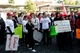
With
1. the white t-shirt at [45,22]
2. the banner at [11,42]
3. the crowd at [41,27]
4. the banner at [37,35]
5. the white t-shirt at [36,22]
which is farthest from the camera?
the white t-shirt at [36,22]

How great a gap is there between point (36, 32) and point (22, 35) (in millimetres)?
1797

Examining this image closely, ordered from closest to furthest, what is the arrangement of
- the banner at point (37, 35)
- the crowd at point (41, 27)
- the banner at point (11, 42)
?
the banner at point (11, 42) < the crowd at point (41, 27) < the banner at point (37, 35)

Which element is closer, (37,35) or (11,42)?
(11,42)

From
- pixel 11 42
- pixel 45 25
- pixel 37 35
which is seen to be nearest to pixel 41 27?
pixel 45 25

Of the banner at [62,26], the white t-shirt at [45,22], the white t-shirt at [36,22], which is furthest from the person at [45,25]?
the banner at [62,26]

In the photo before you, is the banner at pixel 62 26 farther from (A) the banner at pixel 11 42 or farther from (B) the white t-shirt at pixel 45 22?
(A) the banner at pixel 11 42

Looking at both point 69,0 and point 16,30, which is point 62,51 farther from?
point 69,0

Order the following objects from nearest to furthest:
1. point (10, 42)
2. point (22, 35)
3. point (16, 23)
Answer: point (10, 42)
point (22, 35)
point (16, 23)

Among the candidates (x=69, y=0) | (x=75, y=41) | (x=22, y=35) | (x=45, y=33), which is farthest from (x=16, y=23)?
(x=69, y=0)

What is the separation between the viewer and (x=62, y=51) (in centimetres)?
1162

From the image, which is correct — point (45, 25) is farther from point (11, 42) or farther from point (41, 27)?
point (11, 42)

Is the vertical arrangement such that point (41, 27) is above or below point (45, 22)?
below

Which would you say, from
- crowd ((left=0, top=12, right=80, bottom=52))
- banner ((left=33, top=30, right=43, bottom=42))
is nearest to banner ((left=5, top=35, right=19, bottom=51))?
crowd ((left=0, top=12, right=80, bottom=52))

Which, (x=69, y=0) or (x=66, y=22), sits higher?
(x=66, y=22)
